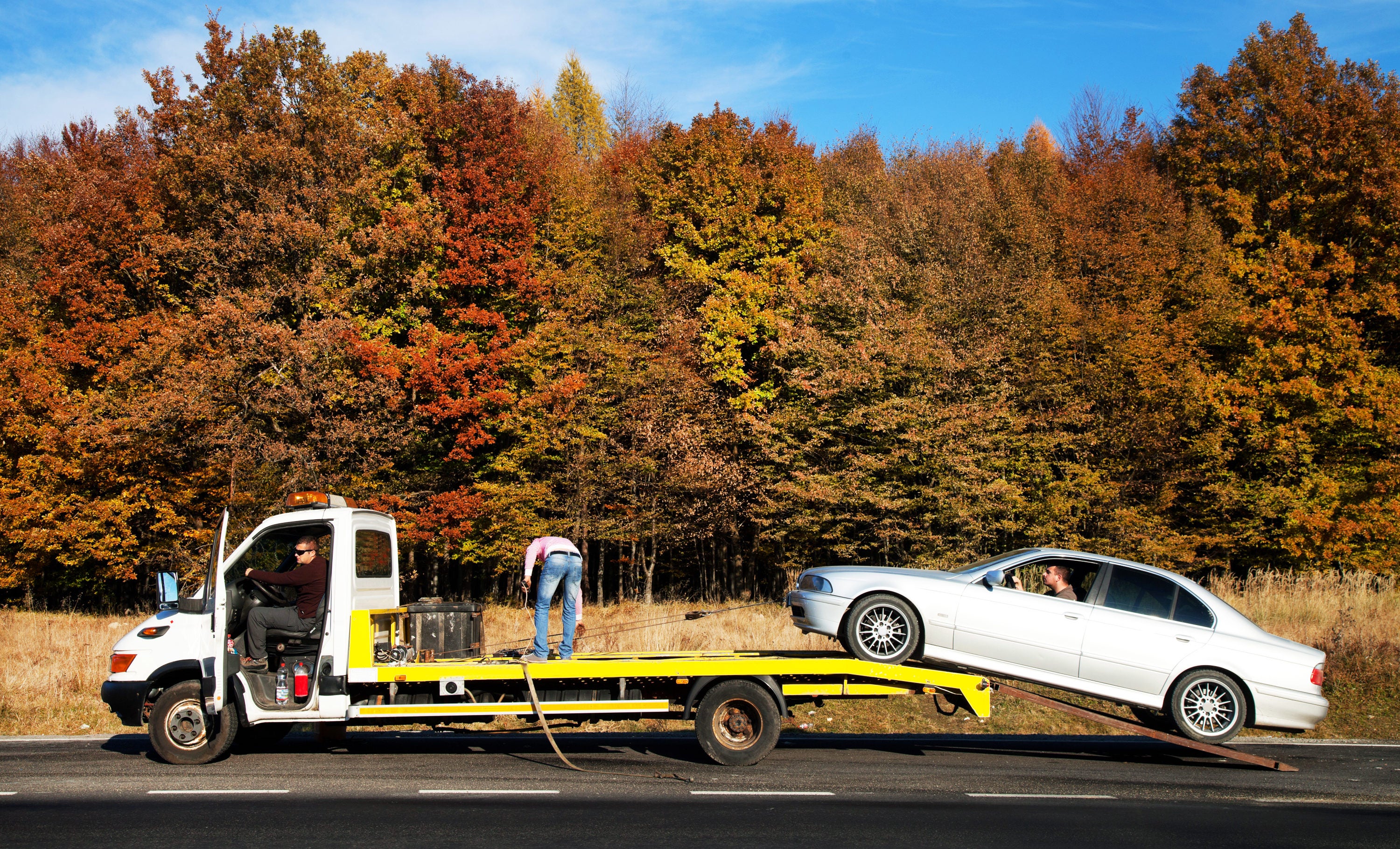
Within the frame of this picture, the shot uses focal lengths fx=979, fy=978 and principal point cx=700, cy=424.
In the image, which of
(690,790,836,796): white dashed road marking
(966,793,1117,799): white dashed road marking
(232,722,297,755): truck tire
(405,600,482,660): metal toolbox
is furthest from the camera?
(232,722,297,755): truck tire

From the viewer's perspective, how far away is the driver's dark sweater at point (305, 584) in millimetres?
8820

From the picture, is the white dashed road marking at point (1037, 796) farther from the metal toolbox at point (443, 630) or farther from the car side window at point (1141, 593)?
the metal toolbox at point (443, 630)

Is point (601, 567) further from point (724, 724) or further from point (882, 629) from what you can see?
point (724, 724)

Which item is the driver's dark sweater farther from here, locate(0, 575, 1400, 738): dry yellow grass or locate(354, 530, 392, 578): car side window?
locate(0, 575, 1400, 738): dry yellow grass

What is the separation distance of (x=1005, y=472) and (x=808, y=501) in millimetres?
6313

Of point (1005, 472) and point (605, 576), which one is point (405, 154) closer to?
point (605, 576)

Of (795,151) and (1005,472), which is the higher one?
(795,151)

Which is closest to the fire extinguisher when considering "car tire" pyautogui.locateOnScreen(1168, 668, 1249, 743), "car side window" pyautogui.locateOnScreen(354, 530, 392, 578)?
"car side window" pyautogui.locateOnScreen(354, 530, 392, 578)

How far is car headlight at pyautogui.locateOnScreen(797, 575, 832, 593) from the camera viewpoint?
31.2 feet

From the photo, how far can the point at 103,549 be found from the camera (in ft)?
96.9

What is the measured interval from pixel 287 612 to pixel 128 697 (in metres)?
1.59

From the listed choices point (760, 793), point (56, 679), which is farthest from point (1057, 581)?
point (56, 679)

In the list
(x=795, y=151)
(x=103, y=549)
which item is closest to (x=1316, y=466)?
(x=795, y=151)

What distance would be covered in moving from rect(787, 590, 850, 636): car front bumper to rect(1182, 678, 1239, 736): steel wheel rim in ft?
10.6
